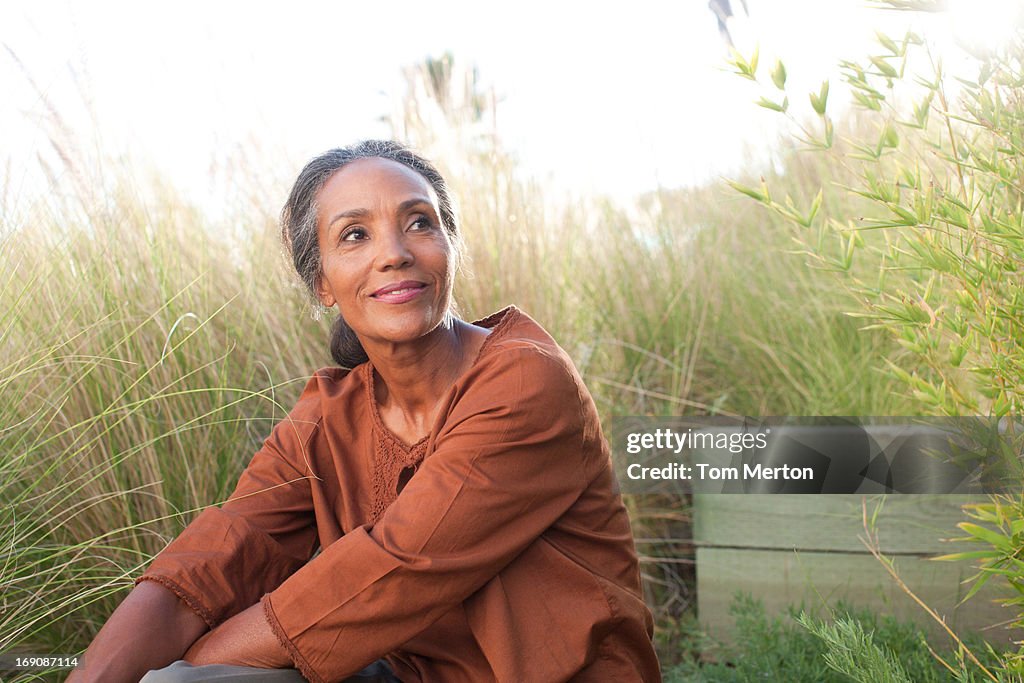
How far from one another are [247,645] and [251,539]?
0.36m

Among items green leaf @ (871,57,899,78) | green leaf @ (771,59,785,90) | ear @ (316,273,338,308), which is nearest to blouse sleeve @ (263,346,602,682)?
ear @ (316,273,338,308)

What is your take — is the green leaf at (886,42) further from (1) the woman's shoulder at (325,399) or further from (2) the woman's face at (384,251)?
(1) the woman's shoulder at (325,399)

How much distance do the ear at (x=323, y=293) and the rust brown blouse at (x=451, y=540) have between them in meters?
0.17

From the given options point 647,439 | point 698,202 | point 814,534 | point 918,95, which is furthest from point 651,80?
point 814,534

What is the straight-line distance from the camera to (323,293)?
7.14 ft

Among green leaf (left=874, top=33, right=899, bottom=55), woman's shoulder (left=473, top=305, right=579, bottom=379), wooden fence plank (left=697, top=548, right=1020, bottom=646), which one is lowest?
wooden fence plank (left=697, top=548, right=1020, bottom=646)

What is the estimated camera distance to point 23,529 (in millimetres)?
2234

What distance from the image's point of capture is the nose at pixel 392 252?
1928 millimetres

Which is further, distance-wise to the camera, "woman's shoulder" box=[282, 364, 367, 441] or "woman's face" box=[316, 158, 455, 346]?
"woman's shoulder" box=[282, 364, 367, 441]

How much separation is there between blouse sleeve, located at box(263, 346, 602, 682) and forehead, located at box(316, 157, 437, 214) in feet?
1.39

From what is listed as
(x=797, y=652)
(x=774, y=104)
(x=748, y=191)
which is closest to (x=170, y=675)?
(x=748, y=191)

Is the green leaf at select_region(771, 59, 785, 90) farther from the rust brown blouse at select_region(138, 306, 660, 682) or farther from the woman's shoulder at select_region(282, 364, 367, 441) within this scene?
the woman's shoulder at select_region(282, 364, 367, 441)

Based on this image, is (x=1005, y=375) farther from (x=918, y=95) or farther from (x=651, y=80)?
(x=651, y=80)

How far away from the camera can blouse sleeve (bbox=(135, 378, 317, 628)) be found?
194cm
